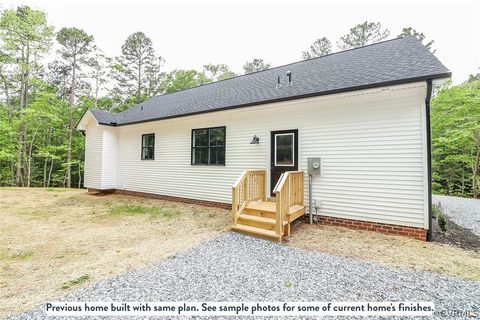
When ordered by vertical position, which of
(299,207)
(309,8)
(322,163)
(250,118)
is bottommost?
(299,207)

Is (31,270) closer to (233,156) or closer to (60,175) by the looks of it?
(233,156)

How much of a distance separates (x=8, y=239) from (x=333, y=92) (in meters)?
7.91

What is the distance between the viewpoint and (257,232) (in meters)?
4.58

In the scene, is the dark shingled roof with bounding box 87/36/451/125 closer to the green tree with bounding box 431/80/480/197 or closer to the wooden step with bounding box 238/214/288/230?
the wooden step with bounding box 238/214/288/230

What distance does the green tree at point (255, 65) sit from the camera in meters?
24.9

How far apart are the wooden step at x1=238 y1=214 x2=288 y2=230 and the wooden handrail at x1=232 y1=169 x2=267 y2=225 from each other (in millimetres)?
162

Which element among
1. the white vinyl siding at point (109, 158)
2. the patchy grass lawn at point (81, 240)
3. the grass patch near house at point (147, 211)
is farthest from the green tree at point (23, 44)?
the grass patch near house at point (147, 211)

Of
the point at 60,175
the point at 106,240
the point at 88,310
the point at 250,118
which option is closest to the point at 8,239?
the point at 106,240

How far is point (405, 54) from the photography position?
5.82 m

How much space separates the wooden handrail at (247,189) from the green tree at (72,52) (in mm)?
16298

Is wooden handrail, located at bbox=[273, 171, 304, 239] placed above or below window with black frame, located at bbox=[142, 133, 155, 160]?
below

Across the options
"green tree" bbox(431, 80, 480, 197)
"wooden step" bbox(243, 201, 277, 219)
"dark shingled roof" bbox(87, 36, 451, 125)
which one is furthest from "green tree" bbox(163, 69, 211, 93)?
"green tree" bbox(431, 80, 480, 197)

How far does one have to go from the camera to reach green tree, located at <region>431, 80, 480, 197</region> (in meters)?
11.2

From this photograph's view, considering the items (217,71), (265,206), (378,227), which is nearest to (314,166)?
(265,206)
